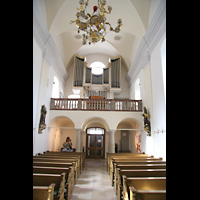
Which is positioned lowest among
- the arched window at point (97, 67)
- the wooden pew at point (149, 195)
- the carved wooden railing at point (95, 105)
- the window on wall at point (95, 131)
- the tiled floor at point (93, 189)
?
the tiled floor at point (93, 189)

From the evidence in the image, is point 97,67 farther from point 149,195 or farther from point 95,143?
point 149,195

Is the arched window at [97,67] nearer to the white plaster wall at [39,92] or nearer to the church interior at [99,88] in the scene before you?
the church interior at [99,88]

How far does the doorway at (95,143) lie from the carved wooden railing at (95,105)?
511 centimetres

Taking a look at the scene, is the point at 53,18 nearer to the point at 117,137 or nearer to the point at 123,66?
the point at 123,66

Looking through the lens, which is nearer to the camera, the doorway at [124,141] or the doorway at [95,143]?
the doorway at [95,143]

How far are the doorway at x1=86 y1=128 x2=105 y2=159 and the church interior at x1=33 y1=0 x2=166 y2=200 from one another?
0.09m

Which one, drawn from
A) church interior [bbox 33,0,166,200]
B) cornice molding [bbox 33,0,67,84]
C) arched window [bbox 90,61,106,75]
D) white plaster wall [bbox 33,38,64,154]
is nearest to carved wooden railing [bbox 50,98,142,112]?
church interior [bbox 33,0,166,200]

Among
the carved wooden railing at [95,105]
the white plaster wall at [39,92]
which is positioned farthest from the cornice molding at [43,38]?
the carved wooden railing at [95,105]

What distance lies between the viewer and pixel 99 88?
16953 mm

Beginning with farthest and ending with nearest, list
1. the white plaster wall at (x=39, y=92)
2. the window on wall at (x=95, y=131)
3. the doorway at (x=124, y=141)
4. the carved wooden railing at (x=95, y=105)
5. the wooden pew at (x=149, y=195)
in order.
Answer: the window on wall at (x=95, y=131)
the doorway at (x=124, y=141)
the carved wooden railing at (x=95, y=105)
the white plaster wall at (x=39, y=92)
the wooden pew at (x=149, y=195)

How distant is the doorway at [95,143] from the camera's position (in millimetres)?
16031
